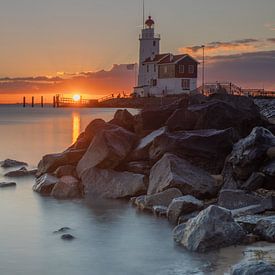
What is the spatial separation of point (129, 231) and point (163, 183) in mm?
2062

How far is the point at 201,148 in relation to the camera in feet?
44.2

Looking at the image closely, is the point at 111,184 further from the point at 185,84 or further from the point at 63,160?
the point at 185,84

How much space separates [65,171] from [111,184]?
1.91m

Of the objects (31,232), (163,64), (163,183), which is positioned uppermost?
(163,64)

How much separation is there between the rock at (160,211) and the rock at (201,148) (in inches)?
93.4

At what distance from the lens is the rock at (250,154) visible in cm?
1222

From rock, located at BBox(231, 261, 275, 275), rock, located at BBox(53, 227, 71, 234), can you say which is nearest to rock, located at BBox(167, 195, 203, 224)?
rock, located at BBox(53, 227, 71, 234)

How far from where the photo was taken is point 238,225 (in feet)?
29.0

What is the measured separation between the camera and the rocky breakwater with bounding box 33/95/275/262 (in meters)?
9.60

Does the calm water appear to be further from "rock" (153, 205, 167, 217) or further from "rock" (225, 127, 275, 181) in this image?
"rock" (225, 127, 275, 181)

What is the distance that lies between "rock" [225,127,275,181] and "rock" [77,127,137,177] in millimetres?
2944

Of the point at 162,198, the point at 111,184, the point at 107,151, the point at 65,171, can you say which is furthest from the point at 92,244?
the point at 65,171

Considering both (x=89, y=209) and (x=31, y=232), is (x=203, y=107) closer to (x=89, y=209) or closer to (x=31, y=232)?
(x=89, y=209)

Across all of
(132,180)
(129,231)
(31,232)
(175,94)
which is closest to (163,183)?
(132,180)
